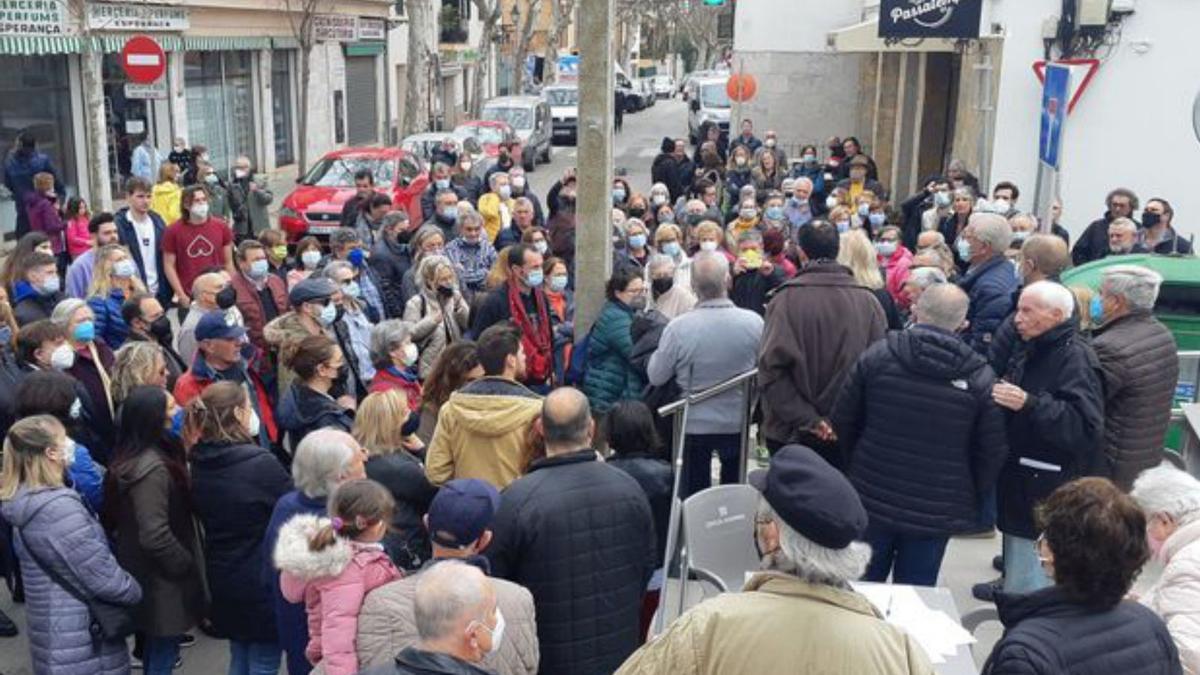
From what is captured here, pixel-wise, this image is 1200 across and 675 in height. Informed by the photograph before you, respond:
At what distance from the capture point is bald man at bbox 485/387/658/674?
164 inches

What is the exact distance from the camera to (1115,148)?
46.9ft

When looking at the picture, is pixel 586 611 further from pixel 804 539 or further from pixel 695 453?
pixel 695 453

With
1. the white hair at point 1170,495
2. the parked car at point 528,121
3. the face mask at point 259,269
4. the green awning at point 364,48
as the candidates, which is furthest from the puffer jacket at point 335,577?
the green awning at point 364,48

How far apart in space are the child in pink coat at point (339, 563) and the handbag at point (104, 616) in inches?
48.3

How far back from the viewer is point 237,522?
15.8 ft

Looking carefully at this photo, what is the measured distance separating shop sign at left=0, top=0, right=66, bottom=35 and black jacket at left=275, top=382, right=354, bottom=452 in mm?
14636

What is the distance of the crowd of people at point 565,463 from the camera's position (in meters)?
3.14

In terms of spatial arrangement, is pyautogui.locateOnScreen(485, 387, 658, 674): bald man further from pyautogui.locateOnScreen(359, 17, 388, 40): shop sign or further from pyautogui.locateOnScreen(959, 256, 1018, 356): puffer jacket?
pyautogui.locateOnScreen(359, 17, 388, 40): shop sign

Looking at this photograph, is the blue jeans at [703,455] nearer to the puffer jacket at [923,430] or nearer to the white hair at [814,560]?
the puffer jacket at [923,430]

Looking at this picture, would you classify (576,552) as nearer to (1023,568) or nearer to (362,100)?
(1023,568)

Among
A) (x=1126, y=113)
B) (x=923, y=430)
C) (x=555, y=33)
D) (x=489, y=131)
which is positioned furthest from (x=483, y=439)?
(x=555, y=33)

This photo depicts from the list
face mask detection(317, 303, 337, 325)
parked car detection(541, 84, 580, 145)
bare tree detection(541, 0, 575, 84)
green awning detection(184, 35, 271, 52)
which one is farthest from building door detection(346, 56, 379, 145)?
face mask detection(317, 303, 337, 325)

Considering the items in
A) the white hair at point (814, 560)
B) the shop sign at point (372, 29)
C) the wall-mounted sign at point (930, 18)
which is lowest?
the white hair at point (814, 560)

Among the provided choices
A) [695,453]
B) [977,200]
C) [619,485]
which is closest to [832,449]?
[695,453]
